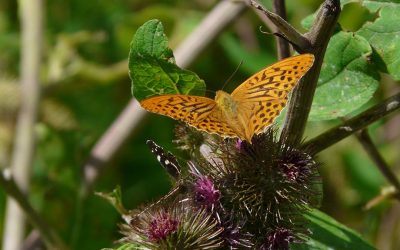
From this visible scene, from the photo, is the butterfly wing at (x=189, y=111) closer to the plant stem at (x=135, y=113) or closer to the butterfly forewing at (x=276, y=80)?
the butterfly forewing at (x=276, y=80)

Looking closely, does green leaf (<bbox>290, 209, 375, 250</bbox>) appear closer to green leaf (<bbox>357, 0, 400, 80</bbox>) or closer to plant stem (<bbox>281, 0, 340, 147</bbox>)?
plant stem (<bbox>281, 0, 340, 147</bbox>)

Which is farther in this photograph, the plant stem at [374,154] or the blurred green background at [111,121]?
the blurred green background at [111,121]

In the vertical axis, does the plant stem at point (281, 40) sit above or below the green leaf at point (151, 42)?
below

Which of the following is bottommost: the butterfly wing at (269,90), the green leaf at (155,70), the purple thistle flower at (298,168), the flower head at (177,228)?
the purple thistle flower at (298,168)

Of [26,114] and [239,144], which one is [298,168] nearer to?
[239,144]

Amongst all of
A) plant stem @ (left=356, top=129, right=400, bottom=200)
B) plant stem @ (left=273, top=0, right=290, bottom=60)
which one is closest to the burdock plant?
plant stem @ (left=273, top=0, right=290, bottom=60)

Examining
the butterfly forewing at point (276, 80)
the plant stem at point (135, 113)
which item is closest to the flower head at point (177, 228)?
the butterfly forewing at point (276, 80)

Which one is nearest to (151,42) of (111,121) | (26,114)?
(26,114)
